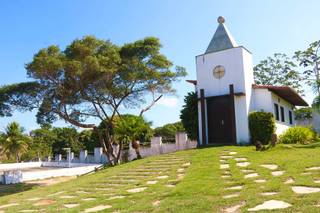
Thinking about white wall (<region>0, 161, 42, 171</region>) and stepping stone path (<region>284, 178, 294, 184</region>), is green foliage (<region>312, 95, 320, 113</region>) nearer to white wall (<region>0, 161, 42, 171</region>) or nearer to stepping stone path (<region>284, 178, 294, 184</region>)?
stepping stone path (<region>284, 178, 294, 184</region>)

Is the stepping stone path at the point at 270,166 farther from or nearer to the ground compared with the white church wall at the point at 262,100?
nearer to the ground

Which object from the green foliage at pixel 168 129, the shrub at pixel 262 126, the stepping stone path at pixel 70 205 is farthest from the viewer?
the green foliage at pixel 168 129

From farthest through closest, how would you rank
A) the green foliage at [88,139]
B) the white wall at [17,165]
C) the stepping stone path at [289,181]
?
the green foliage at [88,139]
the white wall at [17,165]
the stepping stone path at [289,181]

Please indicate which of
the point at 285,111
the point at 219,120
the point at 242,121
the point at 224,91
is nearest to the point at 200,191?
the point at 242,121

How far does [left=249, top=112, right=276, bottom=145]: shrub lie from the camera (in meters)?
16.6

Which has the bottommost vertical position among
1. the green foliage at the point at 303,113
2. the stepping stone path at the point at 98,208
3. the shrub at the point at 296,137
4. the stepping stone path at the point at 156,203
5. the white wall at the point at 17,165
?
the white wall at the point at 17,165

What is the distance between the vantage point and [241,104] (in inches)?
682

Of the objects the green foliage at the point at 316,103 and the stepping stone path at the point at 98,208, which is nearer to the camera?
the stepping stone path at the point at 98,208

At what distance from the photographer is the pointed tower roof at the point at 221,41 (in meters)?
18.5

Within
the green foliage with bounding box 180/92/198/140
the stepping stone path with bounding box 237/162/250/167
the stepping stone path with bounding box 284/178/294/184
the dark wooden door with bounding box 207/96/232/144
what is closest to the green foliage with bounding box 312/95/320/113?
the dark wooden door with bounding box 207/96/232/144

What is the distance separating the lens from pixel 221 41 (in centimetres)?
1891

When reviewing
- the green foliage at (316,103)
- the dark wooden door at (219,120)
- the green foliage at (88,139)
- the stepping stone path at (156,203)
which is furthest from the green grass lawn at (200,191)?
the green foliage at (88,139)

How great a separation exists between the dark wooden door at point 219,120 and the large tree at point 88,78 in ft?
18.0

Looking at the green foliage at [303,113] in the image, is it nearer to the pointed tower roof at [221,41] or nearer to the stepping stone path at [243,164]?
the pointed tower roof at [221,41]
